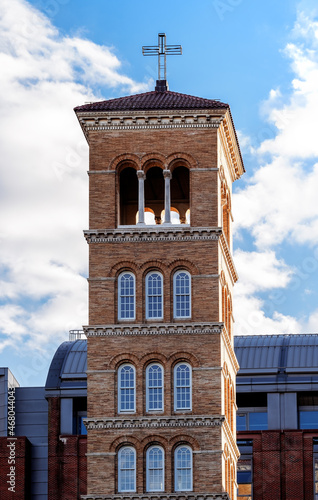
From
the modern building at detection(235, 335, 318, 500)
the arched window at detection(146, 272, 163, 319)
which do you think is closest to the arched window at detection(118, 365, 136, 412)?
the arched window at detection(146, 272, 163, 319)

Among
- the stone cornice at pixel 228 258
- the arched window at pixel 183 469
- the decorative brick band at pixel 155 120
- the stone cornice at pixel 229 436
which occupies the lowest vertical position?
the arched window at pixel 183 469

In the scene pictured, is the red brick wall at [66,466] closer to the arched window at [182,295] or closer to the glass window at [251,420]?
the glass window at [251,420]

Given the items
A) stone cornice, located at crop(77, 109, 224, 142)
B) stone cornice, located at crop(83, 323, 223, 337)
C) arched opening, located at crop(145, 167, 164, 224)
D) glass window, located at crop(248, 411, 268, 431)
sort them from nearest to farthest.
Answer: stone cornice, located at crop(83, 323, 223, 337)
stone cornice, located at crop(77, 109, 224, 142)
arched opening, located at crop(145, 167, 164, 224)
glass window, located at crop(248, 411, 268, 431)

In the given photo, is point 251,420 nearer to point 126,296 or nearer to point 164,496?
point 126,296

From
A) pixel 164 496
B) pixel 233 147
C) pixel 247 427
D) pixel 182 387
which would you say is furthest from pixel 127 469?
pixel 247 427

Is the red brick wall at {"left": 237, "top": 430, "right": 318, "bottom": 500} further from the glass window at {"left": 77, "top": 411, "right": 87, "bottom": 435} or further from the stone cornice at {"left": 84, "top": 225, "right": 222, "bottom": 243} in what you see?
the stone cornice at {"left": 84, "top": 225, "right": 222, "bottom": 243}

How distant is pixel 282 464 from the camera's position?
129750 mm

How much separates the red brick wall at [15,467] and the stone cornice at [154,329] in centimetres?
3102

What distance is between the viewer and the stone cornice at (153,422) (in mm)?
99125

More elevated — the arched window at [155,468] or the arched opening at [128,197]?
the arched opening at [128,197]

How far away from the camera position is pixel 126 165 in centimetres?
10425

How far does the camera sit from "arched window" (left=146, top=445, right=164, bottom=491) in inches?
3903

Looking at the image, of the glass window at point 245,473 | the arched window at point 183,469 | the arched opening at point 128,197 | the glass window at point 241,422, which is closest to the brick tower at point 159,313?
the arched window at point 183,469

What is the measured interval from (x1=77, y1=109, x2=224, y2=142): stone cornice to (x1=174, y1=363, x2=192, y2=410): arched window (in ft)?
44.6
